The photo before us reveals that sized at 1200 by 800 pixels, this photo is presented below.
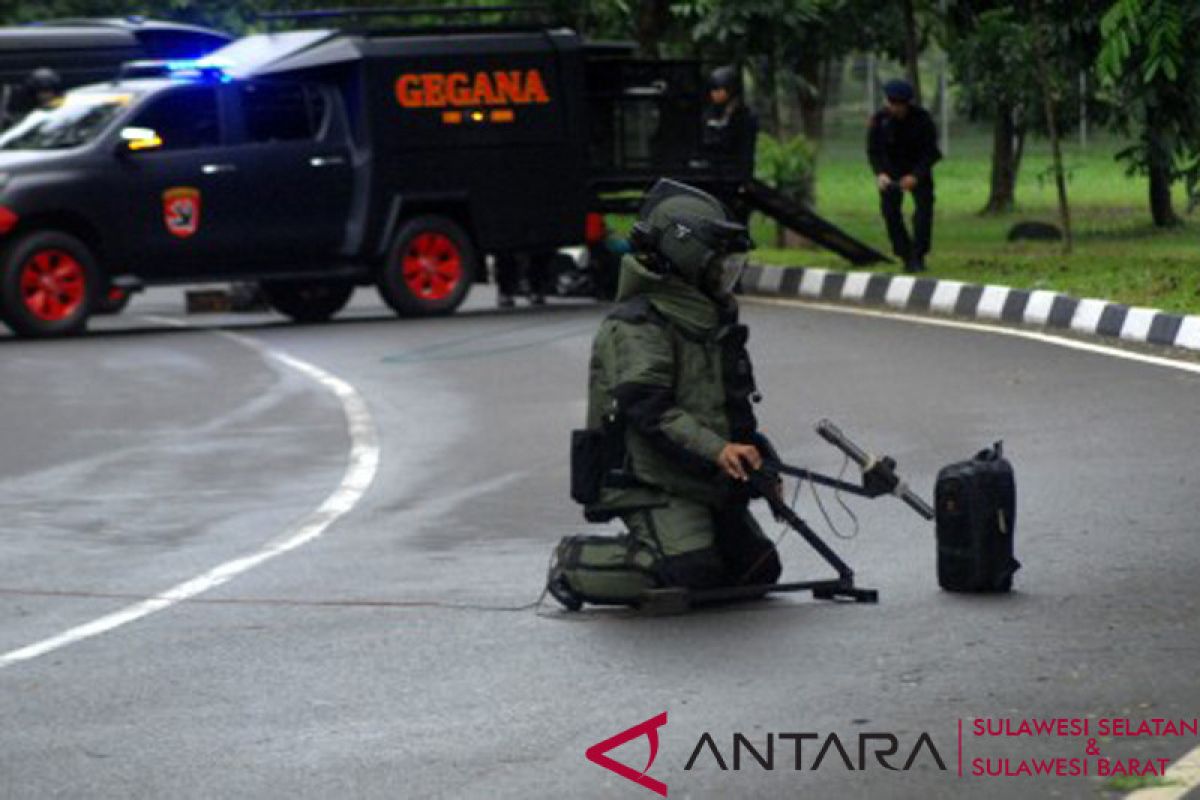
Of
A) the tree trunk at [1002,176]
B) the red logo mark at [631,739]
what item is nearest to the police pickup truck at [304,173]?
the tree trunk at [1002,176]

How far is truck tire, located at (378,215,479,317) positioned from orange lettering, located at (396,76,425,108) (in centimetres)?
93

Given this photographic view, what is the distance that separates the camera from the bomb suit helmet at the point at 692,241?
10453mm

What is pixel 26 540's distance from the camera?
13.1m

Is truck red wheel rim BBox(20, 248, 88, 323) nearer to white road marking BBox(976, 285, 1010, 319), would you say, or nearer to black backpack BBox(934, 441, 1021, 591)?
white road marking BBox(976, 285, 1010, 319)

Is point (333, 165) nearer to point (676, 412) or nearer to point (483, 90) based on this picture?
point (483, 90)

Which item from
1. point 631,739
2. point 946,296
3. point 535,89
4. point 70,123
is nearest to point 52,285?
point 70,123

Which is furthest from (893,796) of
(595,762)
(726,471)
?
(726,471)

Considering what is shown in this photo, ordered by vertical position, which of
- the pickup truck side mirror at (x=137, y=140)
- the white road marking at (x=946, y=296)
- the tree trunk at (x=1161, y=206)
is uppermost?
the pickup truck side mirror at (x=137, y=140)

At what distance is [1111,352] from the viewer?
19953mm

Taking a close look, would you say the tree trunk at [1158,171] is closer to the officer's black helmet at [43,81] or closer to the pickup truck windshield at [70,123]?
the pickup truck windshield at [70,123]

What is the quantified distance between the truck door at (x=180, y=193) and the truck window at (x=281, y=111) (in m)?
0.33

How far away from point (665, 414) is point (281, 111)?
16.3m

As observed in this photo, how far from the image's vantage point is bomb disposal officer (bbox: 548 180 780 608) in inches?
409

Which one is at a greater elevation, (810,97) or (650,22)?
(650,22)
